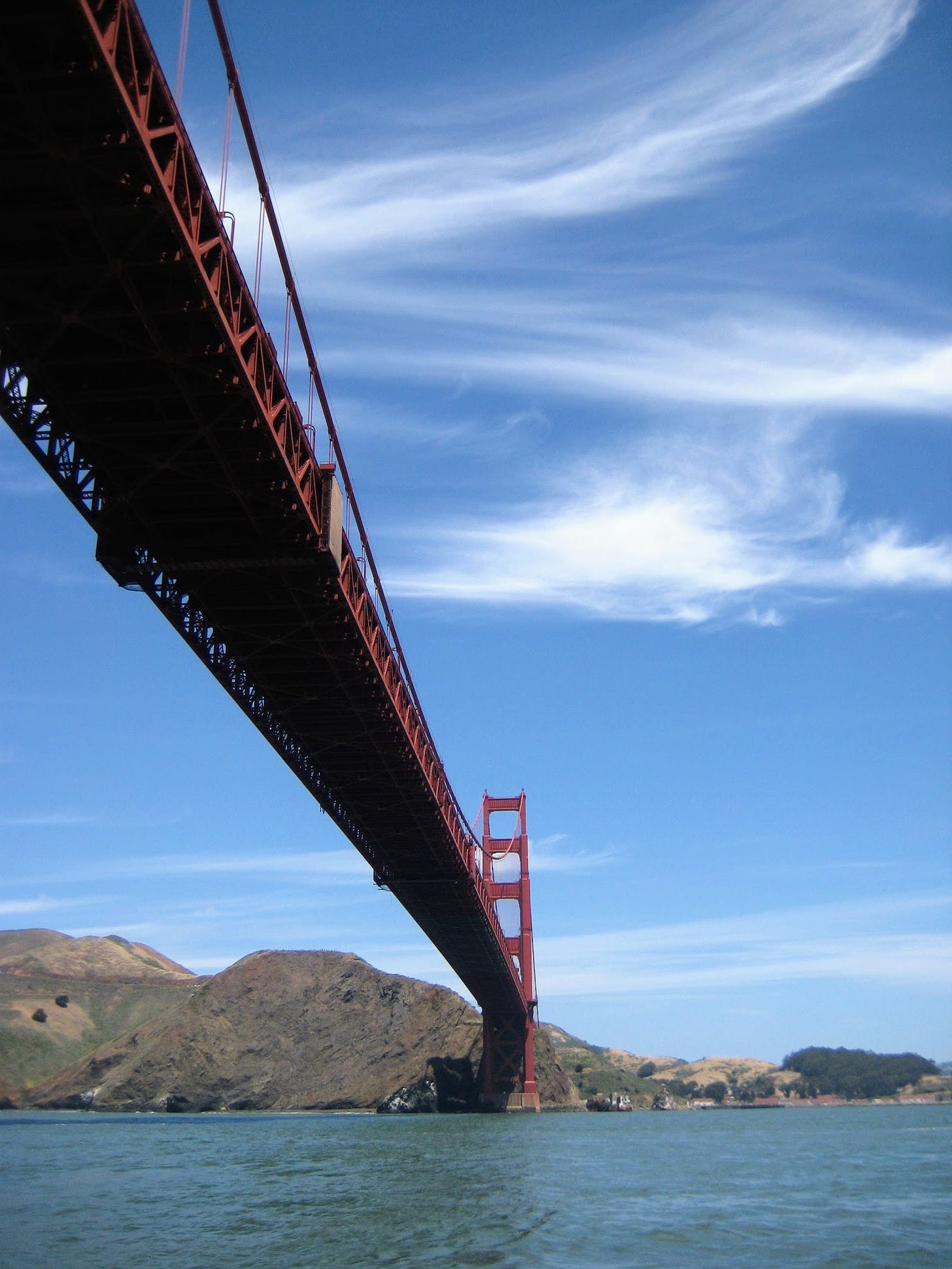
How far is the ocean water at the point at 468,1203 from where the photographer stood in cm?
1561

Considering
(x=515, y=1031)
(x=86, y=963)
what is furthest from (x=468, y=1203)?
(x=86, y=963)

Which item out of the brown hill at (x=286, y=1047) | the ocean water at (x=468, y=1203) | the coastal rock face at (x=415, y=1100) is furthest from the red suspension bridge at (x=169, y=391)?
the brown hill at (x=286, y=1047)

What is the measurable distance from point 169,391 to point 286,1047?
320 ft

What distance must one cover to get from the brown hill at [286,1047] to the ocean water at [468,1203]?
4937cm

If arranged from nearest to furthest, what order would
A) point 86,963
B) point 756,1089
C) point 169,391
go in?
point 169,391, point 86,963, point 756,1089

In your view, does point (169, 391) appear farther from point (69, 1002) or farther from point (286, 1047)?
point (69, 1002)

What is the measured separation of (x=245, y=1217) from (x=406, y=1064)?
7651cm

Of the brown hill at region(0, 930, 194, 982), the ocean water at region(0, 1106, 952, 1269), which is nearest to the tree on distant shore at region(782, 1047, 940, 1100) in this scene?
the brown hill at region(0, 930, 194, 982)

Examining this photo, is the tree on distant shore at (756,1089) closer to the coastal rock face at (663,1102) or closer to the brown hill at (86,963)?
the coastal rock face at (663,1102)

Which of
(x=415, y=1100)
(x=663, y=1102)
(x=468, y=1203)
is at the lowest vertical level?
(x=468, y=1203)

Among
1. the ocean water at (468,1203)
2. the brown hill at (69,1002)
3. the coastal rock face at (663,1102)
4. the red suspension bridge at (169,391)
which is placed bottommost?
the ocean water at (468,1203)

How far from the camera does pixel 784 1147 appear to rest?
141ft

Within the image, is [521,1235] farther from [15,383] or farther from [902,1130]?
[902,1130]

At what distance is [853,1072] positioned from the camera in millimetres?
162875
